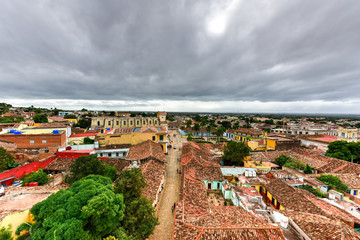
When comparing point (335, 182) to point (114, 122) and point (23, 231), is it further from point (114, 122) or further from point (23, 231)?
point (114, 122)

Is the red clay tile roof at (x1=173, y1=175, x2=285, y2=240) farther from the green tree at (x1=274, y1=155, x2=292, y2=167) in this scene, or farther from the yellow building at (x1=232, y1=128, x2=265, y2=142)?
the yellow building at (x1=232, y1=128, x2=265, y2=142)

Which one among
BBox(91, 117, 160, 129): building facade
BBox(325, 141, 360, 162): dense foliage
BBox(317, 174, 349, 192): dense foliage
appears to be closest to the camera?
A: BBox(317, 174, 349, 192): dense foliage

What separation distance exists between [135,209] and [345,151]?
36621 mm

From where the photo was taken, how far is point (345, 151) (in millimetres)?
26141

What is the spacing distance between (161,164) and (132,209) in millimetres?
11887

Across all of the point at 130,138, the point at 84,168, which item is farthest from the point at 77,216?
the point at 130,138

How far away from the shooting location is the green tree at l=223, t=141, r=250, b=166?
934 inches

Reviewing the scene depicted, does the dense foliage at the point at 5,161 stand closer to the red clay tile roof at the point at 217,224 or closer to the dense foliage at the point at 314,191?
the red clay tile roof at the point at 217,224

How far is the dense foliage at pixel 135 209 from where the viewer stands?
882 cm

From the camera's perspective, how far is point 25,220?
26.8 feet

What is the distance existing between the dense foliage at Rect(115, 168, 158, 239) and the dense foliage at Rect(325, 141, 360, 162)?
34.1 m

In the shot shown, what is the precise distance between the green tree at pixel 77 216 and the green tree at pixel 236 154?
20.1 meters

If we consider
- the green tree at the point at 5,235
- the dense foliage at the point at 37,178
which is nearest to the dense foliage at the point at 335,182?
the green tree at the point at 5,235

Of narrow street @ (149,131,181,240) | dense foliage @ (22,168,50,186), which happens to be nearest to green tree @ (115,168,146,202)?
narrow street @ (149,131,181,240)
